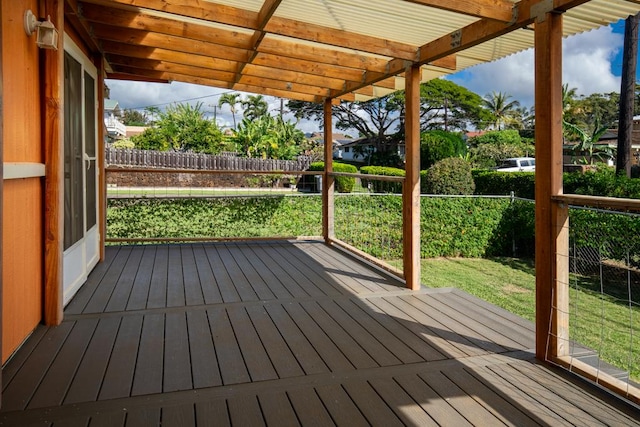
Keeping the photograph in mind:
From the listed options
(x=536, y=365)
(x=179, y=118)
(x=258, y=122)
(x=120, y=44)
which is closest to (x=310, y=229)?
(x=120, y=44)

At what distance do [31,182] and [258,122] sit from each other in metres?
19.9

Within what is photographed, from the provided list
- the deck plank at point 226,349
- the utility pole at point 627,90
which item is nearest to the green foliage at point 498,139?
the utility pole at point 627,90

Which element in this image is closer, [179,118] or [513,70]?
[179,118]

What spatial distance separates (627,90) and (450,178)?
13.0 feet

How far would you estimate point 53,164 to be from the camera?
310 centimetres

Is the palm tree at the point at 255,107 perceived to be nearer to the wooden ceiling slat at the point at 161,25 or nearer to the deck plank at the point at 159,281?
the deck plank at the point at 159,281

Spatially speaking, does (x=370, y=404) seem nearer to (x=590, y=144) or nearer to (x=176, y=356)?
(x=176, y=356)

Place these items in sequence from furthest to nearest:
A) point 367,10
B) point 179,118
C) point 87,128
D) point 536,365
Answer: point 179,118
point 87,128
point 367,10
point 536,365

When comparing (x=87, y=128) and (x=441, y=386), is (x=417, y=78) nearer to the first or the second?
(x=441, y=386)

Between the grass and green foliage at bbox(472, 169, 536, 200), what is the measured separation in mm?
3696

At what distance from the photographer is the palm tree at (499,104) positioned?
44.5 metres

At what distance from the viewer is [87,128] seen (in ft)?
14.9

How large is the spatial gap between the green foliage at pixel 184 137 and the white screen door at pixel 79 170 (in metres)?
21.0

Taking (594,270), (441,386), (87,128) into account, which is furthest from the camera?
(594,270)
